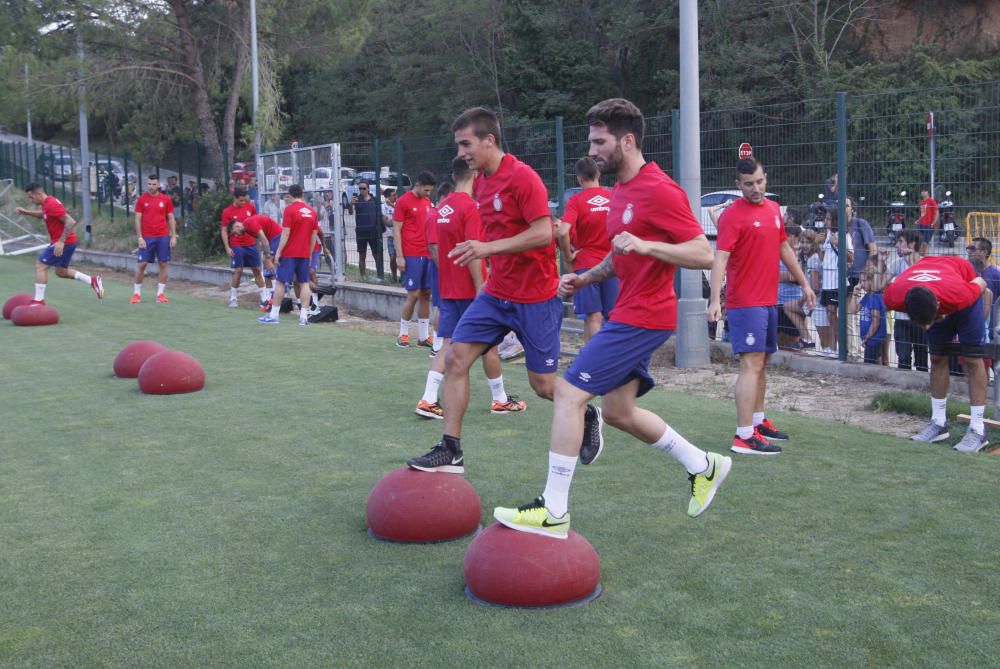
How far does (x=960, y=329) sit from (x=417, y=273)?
7.37 meters

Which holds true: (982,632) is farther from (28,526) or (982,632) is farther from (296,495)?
(28,526)

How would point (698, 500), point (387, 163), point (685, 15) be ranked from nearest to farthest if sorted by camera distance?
1. point (698, 500)
2. point (685, 15)
3. point (387, 163)

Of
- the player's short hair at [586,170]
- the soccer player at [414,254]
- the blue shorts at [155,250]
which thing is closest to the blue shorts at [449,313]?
the player's short hair at [586,170]

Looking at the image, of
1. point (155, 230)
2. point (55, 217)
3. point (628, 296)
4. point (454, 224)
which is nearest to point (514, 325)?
point (628, 296)

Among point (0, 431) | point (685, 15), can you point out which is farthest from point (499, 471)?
point (685, 15)

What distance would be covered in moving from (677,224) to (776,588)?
172 cm

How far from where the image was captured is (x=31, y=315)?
15.6 meters

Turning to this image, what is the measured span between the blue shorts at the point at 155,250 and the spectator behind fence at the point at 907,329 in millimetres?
13349

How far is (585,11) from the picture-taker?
4722 centimetres

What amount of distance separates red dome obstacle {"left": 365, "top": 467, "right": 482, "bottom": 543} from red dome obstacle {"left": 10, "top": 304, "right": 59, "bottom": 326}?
11.8m

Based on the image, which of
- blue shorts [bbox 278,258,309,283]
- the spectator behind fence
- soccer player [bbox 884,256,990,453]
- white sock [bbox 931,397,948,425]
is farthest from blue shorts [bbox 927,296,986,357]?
blue shorts [bbox 278,258,309,283]

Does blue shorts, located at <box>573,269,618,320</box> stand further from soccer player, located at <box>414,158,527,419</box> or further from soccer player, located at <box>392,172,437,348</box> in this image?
soccer player, located at <box>392,172,437,348</box>

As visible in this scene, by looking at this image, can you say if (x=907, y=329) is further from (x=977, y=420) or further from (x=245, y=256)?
(x=245, y=256)

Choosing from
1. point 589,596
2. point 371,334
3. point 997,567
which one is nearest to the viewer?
point 589,596
